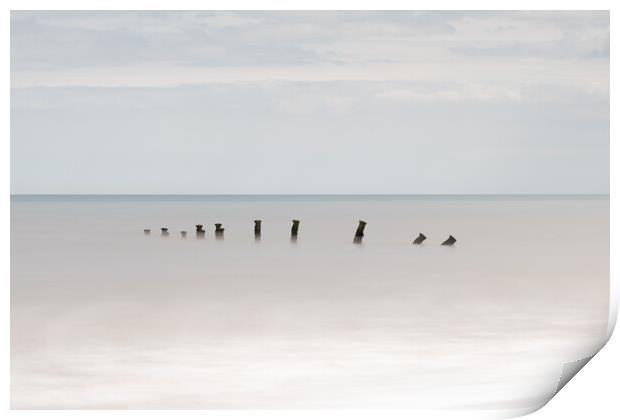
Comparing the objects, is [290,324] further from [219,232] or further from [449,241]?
[219,232]

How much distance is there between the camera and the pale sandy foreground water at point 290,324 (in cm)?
396

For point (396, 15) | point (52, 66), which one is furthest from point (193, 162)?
point (396, 15)

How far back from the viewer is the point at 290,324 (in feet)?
16.4

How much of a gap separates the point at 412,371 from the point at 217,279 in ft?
7.61

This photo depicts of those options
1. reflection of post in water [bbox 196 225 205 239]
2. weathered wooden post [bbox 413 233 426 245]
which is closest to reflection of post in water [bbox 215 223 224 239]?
reflection of post in water [bbox 196 225 205 239]

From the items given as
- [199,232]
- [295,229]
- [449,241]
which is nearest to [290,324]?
[449,241]

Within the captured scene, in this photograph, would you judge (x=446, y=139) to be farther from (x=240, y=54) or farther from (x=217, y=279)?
(x=217, y=279)

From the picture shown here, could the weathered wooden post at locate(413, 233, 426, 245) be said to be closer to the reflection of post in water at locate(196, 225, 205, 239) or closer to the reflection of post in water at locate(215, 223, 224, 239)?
the reflection of post in water at locate(215, 223, 224, 239)

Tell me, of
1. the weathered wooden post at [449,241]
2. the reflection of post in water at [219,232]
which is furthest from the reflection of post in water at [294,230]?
the weathered wooden post at [449,241]

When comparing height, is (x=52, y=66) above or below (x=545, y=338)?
above

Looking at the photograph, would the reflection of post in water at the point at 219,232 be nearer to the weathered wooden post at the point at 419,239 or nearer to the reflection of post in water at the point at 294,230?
the reflection of post in water at the point at 294,230

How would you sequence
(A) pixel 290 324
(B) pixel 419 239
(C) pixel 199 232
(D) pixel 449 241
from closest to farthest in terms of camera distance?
(A) pixel 290 324 < (D) pixel 449 241 < (B) pixel 419 239 < (C) pixel 199 232

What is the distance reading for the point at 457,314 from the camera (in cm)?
547

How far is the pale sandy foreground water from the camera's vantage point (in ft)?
13.0
